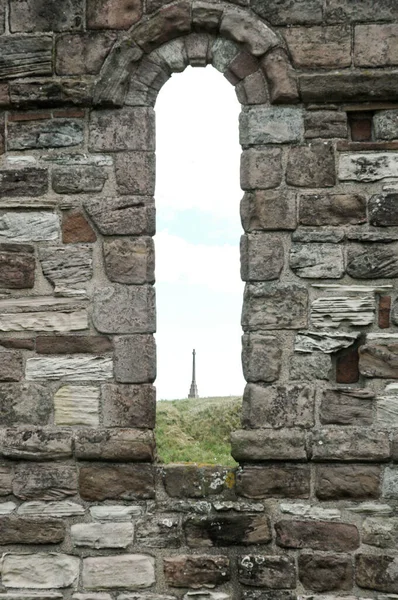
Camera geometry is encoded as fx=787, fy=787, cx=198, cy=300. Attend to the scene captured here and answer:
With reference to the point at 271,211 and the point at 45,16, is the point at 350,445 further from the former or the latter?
the point at 45,16

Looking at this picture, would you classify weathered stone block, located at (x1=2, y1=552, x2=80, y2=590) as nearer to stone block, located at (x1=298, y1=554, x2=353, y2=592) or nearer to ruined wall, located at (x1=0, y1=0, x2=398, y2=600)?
ruined wall, located at (x1=0, y1=0, x2=398, y2=600)

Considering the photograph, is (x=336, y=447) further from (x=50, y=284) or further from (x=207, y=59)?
(x=207, y=59)

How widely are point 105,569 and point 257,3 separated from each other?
338 cm

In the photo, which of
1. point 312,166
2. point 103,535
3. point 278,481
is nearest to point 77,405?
point 103,535

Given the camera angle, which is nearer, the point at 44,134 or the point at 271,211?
the point at 271,211

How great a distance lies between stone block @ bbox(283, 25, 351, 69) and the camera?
452 centimetres

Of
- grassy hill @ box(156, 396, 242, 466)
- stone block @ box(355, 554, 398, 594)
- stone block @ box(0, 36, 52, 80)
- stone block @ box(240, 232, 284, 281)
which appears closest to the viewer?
stone block @ box(355, 554, 398, 594)

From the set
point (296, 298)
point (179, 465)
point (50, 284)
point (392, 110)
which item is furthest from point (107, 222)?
point (392, 110)

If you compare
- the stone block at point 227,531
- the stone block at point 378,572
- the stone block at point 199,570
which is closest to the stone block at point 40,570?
the stone block at point 199,570

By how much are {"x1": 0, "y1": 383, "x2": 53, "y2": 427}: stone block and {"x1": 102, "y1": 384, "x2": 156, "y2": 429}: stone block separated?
0.38 metres

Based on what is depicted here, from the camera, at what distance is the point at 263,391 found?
14.7ft

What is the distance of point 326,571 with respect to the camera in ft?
14.6

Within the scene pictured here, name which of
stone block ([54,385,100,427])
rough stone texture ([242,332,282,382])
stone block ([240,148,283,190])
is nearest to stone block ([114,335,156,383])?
stone block ([54,385,100,427])

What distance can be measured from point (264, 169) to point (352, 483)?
1.85 m
